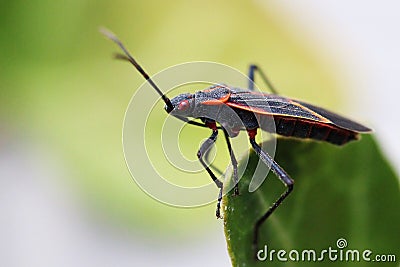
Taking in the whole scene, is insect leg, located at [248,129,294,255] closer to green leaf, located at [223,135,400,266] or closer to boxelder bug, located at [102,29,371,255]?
green leaf, located at [223,135,400,266]

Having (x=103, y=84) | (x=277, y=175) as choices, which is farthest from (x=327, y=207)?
(x=103, y=84)

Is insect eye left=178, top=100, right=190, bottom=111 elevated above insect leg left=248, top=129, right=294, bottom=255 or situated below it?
above

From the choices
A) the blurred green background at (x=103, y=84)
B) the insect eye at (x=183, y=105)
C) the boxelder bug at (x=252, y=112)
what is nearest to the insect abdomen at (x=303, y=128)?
the boxelder bug at (x=252, y=112)

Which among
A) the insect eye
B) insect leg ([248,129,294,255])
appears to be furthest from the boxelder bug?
insect leg ([248,129,294,255])

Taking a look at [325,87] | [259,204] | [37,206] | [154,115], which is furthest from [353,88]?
[259,204]

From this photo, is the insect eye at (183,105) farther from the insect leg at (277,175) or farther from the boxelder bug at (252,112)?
the insect leg at (277,175)

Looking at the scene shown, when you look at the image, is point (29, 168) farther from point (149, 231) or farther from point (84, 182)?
point (149, 231)

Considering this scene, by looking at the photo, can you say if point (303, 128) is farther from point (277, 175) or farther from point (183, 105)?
point (277, 175)
